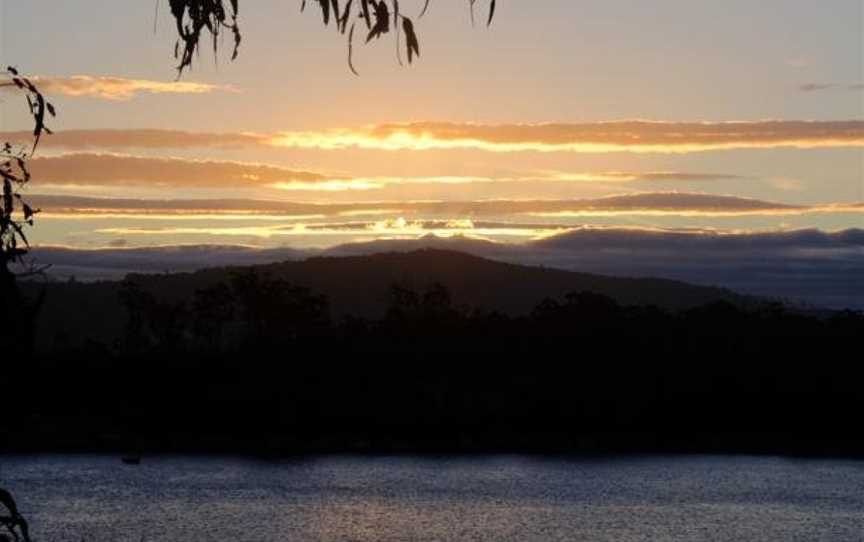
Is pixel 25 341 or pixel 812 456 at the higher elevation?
pixel 25 341

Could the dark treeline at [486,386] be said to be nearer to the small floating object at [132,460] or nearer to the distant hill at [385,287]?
the small floating object at [132,460]

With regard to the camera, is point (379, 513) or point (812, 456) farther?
point (812, 456)

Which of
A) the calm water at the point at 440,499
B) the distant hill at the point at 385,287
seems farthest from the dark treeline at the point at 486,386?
the distant hill at the point at 385,287

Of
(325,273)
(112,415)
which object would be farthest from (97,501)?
(325,273)

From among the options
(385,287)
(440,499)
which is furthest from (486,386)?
(385,287)

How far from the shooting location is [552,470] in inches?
2301

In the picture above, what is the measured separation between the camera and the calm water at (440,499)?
4028 centimetres

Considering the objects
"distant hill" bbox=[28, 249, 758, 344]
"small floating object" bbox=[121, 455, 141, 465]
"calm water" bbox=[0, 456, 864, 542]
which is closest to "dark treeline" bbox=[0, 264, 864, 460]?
"small floating object" bbox=[121, 455, 141, 465]

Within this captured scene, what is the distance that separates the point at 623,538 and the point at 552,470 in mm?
18892

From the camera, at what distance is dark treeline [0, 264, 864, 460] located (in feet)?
240

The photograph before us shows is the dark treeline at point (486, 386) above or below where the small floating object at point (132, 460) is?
above

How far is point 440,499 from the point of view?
4788 centimetres

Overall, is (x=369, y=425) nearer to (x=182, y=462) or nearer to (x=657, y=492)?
(x=182, y=462)

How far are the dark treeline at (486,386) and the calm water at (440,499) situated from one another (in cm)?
754
